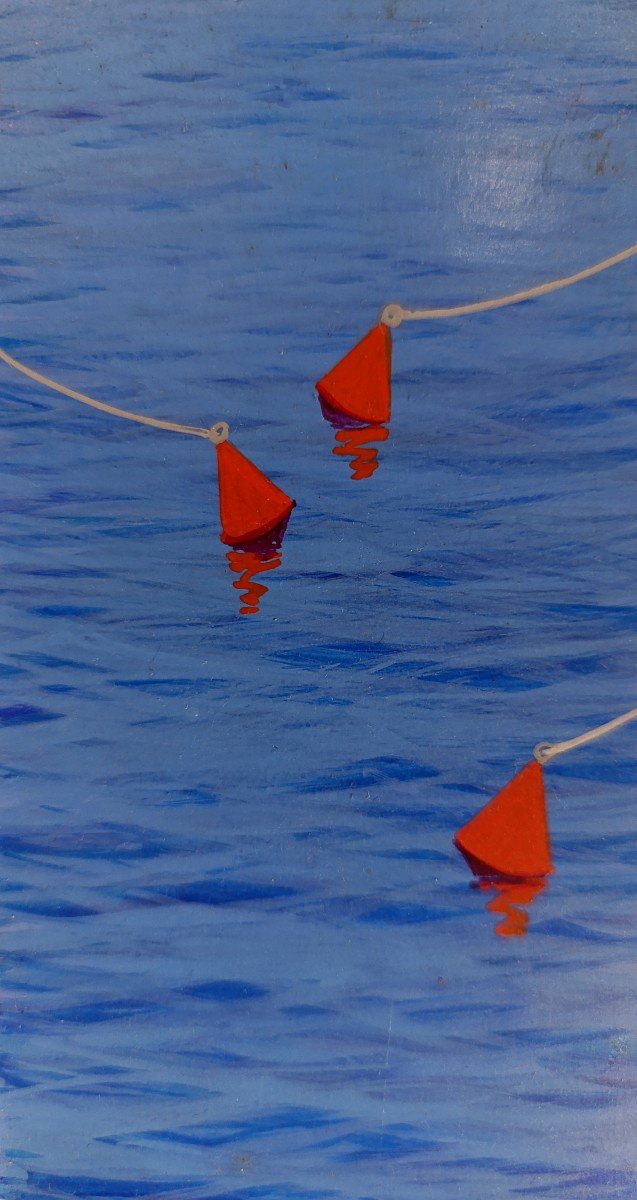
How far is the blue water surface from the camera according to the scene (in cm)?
73

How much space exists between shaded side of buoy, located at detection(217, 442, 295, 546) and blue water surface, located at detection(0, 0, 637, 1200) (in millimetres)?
14

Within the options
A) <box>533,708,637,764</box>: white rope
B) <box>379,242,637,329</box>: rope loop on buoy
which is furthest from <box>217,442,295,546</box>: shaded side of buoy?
<box>533,708,637,764</box>: white rope

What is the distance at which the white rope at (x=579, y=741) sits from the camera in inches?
29.8

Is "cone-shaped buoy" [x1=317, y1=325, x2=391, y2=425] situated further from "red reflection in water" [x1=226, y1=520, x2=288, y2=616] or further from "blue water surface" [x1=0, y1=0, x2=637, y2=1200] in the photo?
"red reflection in water" [x1=226, y1=520, x2=288, y2=616]

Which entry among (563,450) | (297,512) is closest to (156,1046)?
(297,512)

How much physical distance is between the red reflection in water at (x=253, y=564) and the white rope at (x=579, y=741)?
284mm

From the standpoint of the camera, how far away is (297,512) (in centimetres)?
76

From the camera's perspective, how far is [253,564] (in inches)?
29.9

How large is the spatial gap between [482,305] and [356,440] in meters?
0.16

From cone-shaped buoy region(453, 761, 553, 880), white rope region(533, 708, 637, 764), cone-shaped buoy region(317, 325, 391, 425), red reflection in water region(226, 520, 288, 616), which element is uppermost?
cone-shaped buoy region(317, 325, 391, 425)

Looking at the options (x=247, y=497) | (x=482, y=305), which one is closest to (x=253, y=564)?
(x=247, y=497)

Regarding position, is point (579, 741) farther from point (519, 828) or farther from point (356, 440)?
point (356, 440)

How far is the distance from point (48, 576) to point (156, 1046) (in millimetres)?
442

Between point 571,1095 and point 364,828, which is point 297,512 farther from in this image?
point 571,1095
